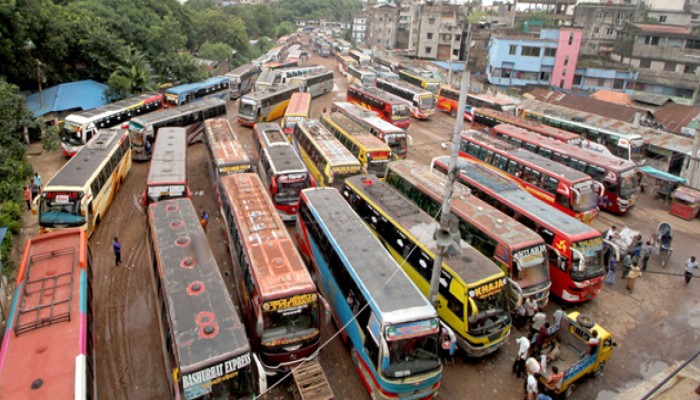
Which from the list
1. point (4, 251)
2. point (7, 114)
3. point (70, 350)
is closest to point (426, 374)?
point (70, 350)

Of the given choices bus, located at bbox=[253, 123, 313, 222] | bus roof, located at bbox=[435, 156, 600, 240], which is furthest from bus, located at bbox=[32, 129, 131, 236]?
bus roof, located at bbox=[435, 156, 600, 240]

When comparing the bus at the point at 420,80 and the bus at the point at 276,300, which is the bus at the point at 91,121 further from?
the bus at the point at 420,80

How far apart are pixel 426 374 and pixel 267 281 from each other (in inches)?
174

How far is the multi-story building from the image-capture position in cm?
4238

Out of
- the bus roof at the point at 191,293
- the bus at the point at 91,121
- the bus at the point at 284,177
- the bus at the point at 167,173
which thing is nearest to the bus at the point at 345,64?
the bus at the point at 91,121

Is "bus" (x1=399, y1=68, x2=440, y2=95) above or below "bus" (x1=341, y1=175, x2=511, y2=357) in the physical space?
above

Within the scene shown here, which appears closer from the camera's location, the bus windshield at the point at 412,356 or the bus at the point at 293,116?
the bus windshield at the point at 412,356

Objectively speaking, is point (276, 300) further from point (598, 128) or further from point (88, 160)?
point (598, 128)

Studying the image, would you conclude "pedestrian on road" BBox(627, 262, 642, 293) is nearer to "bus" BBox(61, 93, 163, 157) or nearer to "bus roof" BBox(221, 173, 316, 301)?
"bus roof" BBox(221, 173, 316, 301)

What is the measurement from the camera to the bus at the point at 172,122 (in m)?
25.8

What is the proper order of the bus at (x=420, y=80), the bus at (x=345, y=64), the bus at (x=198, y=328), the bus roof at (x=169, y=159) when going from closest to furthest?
the bus at (x=198, y=328) → the bus roof at (x=169, y=159) → the bus at (x=420, y=80) → the bus at (x=345, y=64)

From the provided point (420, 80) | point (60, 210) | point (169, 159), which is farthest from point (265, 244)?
point (420, 80)

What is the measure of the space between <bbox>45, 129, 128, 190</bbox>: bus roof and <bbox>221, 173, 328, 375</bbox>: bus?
8.53 meters

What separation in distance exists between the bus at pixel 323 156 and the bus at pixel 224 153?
322cm
